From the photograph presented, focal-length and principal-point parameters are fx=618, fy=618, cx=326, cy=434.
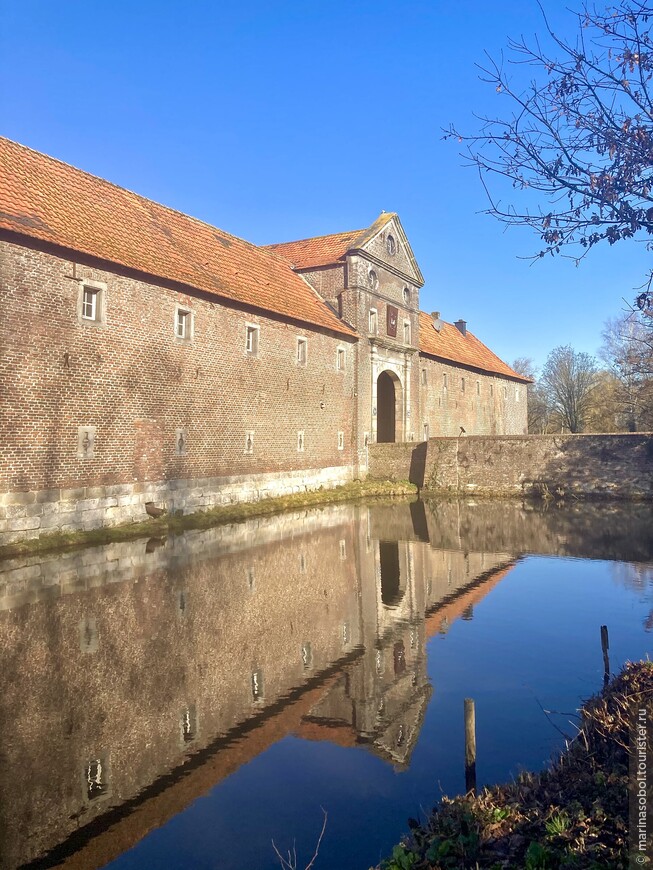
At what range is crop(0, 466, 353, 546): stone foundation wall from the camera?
12.7 meters

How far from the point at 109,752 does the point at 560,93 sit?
5.77 meters

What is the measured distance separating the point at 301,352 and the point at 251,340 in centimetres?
318

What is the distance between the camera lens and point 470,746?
4.12 m

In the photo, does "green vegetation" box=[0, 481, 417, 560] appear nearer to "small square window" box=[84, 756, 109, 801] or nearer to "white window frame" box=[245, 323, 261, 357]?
"white window frame" box=[245, 323, 261, 357]

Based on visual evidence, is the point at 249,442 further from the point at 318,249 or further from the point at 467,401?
the point at 467,401

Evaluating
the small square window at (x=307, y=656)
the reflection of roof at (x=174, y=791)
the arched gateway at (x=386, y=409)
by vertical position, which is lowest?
the reflection of roof at (x=174, y=791)

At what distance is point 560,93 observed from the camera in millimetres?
4238

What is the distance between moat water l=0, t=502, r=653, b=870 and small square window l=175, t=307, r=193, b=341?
7.64m

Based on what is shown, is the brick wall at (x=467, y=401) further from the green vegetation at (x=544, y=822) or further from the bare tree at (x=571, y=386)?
the green vegetation at (x=544, y=822)

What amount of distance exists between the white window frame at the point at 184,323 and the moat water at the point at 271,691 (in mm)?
7576

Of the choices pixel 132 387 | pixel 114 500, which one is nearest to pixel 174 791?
pixel 114 500

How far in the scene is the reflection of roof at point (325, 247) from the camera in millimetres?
27562

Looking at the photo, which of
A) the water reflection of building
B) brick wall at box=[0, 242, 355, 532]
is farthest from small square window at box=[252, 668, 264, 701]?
brick wall at box=[0, 242, 355, 532]

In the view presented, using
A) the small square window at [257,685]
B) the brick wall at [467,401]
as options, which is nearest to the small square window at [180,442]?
the small square window at [257,685]
